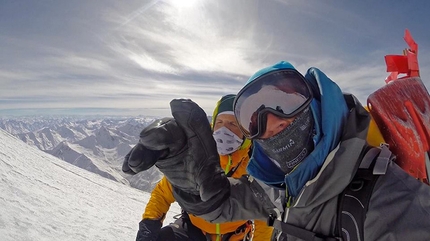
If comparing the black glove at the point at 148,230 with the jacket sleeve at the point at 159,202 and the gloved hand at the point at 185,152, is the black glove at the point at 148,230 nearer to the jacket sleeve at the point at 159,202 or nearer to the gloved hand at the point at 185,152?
the jacket sleeve at the point at 159,202

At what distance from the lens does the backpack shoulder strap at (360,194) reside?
1055 mm

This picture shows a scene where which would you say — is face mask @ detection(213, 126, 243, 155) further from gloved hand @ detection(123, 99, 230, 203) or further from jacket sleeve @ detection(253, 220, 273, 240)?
gloved hand @ detection(123, 99, 230, 203)

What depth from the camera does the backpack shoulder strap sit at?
105cm

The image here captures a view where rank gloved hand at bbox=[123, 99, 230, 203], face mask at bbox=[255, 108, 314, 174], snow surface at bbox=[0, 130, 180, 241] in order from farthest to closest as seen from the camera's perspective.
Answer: snow surface at bbox=[0, 130, 180, 241], gloved hand at bbox=[123, 99, 230, 203], face mask at bbox=[255, 108, 314, 174]

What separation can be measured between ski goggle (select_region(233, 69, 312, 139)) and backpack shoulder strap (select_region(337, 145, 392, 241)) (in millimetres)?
429

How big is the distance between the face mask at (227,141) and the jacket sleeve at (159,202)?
2.67 ft

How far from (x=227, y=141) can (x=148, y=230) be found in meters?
1.40

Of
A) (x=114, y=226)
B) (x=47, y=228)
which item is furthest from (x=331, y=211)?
(x=114, y=226)

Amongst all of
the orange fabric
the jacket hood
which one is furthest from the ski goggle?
the orange fabric

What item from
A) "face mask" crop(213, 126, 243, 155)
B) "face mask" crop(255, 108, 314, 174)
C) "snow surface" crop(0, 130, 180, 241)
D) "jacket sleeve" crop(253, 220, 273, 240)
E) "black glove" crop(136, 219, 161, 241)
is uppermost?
"face mask" crop(255, 108, 314, 174)

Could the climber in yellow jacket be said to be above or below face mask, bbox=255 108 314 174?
below

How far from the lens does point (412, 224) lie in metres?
0.94

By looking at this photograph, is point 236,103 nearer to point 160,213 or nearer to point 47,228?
point 160,213

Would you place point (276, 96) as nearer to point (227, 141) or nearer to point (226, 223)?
point (227, 141)
